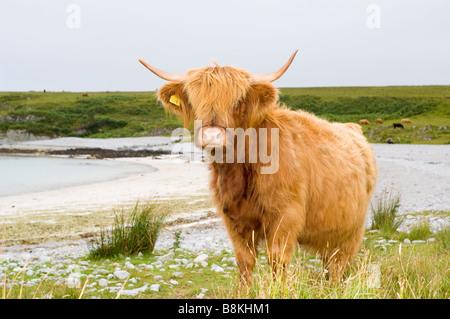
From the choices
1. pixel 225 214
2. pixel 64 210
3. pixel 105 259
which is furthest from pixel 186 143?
pixel 225 214

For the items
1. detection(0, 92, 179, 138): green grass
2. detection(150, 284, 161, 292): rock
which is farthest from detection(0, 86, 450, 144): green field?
detection(150, 284, 161, 292): rock

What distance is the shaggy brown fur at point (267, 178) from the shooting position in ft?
9.77

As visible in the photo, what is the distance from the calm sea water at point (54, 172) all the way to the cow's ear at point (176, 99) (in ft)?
34.7

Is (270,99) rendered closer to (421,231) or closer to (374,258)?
(374,258)

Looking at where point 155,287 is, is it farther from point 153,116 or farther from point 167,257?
point 153,116

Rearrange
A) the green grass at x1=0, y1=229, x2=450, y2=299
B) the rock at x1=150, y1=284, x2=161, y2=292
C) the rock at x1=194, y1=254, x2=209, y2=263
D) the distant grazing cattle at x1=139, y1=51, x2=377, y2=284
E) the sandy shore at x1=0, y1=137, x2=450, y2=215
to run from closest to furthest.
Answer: the green grass at x1=0, y1=229, x2=450, y2=299, the distant grazing cattle at x1=139, y1=51, x2=377, y2=284, the rock at x1=150, y1=284, x2=161, y2=292, the rock at x1=194, y1=254, x2=209, y2=263, the sandy shore at x1=0, y1=137, x2=450, y2=215

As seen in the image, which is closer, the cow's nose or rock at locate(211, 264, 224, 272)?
the cow's nose

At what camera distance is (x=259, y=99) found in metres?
3.02

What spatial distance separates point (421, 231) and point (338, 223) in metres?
2.64

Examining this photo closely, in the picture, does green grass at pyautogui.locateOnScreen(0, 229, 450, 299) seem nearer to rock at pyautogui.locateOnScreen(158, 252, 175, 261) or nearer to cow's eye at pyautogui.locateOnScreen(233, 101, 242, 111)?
rock at pyautogui.locateOnScreen(158, 252, 175, 261)

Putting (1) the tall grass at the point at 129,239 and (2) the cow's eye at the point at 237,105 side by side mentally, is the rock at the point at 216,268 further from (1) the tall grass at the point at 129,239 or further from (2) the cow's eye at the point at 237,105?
(2) the cow's eye at the point at 237,105

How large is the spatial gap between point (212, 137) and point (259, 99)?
0.57 meters

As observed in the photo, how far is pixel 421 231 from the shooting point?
5.64 meters

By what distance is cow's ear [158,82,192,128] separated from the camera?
318 centimetres
